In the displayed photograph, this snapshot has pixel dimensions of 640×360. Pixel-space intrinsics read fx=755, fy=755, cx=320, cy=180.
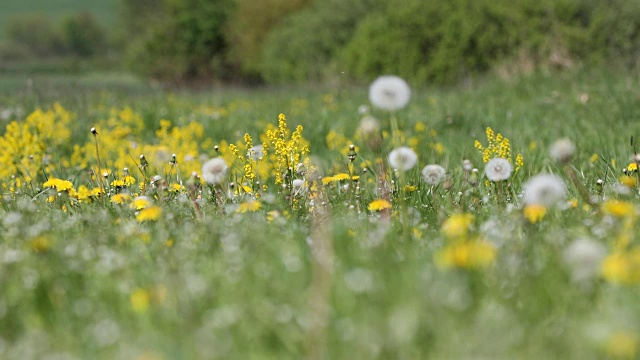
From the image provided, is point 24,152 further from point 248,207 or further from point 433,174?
point 433,174

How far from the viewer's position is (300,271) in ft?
7.85

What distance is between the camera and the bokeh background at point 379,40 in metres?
13.3

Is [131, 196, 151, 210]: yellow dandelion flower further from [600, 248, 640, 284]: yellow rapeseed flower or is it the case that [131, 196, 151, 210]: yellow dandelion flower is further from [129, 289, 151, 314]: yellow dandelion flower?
[600, 248, 640, 284]: yellow rapeseed flower

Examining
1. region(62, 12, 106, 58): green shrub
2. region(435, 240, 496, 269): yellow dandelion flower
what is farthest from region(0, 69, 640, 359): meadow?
region(62, 12, 106, 58): green shrub

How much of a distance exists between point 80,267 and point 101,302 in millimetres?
333

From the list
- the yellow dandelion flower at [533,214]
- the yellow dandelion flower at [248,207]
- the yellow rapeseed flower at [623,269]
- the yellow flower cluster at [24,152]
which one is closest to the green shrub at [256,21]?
the yellow flower cluster at [24,152]

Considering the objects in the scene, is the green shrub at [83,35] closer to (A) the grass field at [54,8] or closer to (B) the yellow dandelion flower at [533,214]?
(A) the grass field at [54,8]

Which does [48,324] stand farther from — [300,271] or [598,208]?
[598,208]

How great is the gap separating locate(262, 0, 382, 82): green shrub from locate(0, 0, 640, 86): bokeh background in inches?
1.3

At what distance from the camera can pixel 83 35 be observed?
325 ft

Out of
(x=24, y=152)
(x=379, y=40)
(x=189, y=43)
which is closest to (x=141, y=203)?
(x=24, y=152)

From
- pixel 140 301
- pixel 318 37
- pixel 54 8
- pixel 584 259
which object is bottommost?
pixel 54 8

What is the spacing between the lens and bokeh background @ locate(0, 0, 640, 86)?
13289 mm

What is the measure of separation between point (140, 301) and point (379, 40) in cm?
1542
